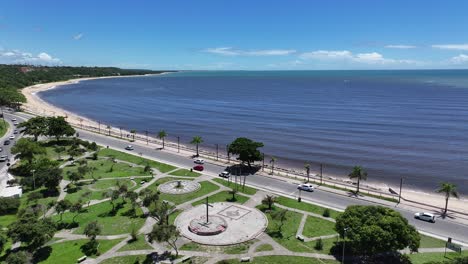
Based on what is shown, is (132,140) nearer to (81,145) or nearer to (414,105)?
(81,145)

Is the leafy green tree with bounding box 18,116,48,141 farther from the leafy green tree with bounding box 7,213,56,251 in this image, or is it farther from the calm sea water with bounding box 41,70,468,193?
the leafy green tree with bounding box 7,213,56,251

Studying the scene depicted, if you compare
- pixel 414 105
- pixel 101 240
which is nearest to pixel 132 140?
pixel 101 240

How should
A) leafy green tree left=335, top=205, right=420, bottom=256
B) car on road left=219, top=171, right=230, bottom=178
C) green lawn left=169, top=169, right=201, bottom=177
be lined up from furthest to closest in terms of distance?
green lawn left=169, top=169, right=201, bottom=177 → car on road left=219, top=171, right=230, bottom=178 → leafy green tree left=335, top=205, right=420, bottom=256

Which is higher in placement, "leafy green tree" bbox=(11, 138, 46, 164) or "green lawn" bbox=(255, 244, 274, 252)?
"leafy green tree" bbox=(11, 138, 46, 164)

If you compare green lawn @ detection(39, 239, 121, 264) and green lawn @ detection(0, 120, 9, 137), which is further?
green lawn @ detection(0, 120, 9, 137)

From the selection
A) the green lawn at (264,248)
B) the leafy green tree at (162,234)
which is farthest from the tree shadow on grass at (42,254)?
the green lawn at (264,248)

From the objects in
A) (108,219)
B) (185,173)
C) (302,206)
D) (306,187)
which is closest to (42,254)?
(108,219)

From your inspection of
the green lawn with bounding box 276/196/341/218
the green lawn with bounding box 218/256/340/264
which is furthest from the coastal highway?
the green lawn with bounding box 218/256/340/264
